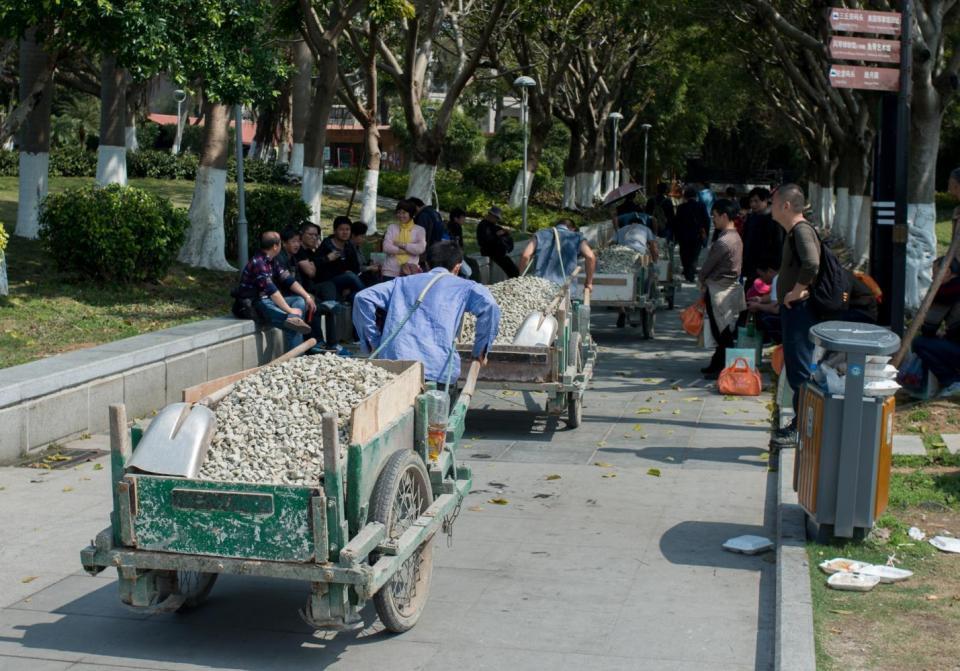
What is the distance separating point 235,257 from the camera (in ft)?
62.1

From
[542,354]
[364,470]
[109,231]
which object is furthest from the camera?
[109,231]

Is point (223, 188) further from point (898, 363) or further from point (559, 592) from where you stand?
point (559, 592)

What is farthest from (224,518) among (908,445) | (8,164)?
(8,164)

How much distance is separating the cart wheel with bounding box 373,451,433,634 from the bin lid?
226 cm

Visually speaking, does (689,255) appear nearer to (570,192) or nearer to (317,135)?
(317,135)

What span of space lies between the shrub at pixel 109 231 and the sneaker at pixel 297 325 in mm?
2816

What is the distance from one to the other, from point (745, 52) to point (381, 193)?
11113 mm

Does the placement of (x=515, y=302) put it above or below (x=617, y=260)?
below

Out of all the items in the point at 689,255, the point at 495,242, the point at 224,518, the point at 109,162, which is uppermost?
the point at 109,162

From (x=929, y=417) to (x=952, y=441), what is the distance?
31.7 inches

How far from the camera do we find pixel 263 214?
18.6 m

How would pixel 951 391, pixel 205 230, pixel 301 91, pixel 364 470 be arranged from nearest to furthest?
pixel 364 470
pixel 951 391
pixel 205 230
pixel 301 91

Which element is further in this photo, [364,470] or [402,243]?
[402,243]

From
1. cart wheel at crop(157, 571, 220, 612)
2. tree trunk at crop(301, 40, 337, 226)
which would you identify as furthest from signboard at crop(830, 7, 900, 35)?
tree trunk at crop(301, 40, 337, 226)
